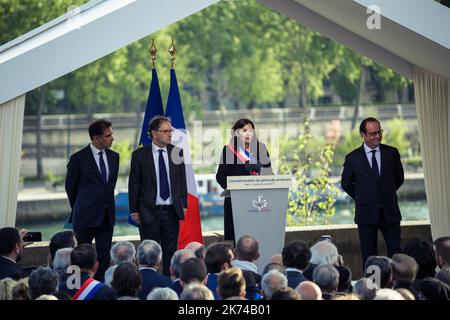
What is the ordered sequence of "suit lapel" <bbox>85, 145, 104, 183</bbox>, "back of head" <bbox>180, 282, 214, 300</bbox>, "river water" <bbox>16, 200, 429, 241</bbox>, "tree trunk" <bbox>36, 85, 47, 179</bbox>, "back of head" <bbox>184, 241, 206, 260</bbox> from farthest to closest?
"tree trunk" <bbox>36, 85, 47, 179</bbox> → "river water" <bbox>16, 200, 429, 241</bbox> → "suit lapel" <bbox>85, 145, 104, 183</bbox> → "back of head" <bbox>184, 241, 206, 260</bbox> → "back of head" <bbox>180, 282, 214, 300</bbox>

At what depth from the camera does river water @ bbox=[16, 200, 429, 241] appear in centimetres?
3141

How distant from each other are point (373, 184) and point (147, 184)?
2.31 m

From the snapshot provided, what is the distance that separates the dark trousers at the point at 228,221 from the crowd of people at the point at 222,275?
1.85 metres

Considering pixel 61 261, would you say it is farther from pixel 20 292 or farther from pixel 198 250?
pixel 20 292

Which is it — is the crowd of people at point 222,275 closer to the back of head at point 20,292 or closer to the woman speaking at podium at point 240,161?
the back of head at point 20,292

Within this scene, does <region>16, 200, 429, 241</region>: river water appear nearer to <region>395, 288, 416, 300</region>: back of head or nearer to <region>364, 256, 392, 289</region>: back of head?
<region>364, 256, 392, 289</region>: back of head

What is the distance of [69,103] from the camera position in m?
46.8

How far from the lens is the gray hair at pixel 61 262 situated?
8.16 meters

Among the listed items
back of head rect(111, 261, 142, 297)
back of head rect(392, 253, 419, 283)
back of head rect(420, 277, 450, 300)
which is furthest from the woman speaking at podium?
back of head rect(420, 277, 450, 300)

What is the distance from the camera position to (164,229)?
10.3 meters

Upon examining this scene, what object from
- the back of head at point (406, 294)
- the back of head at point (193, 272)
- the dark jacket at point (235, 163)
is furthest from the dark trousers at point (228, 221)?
the back of head at point (406, 294)

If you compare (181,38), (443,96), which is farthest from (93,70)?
(443,96)
